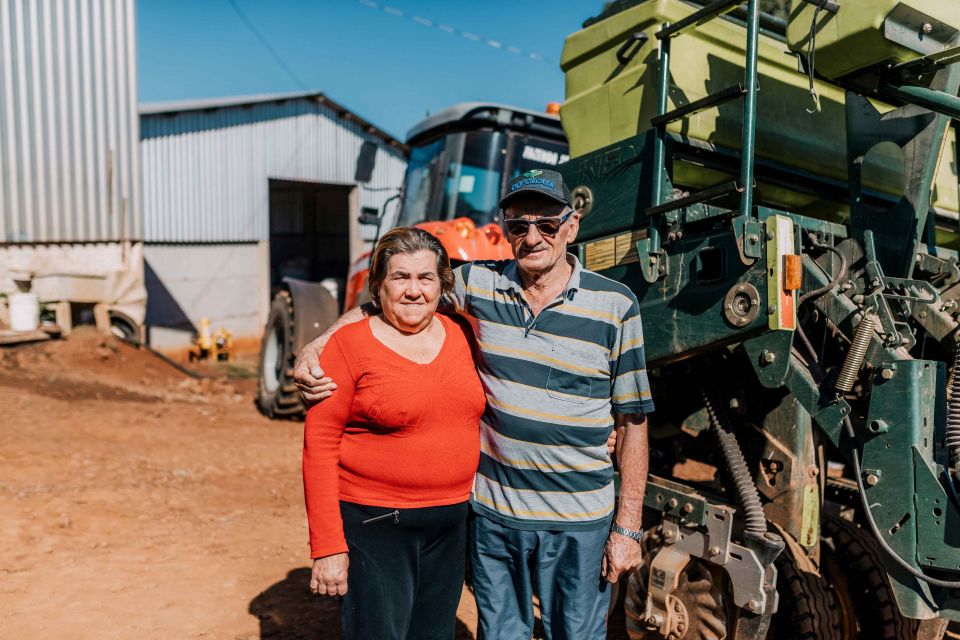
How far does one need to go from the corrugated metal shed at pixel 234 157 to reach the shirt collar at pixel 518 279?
11.5m

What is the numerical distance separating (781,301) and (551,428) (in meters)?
1.03

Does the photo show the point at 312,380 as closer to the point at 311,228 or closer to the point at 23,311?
the point at 23,311

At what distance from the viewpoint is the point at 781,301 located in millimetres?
2623

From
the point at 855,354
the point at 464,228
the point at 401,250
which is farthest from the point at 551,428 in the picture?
the point at 464,228

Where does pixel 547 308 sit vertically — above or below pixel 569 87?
below

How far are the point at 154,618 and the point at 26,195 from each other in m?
8.78

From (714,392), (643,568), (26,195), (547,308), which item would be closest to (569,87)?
(714,392)

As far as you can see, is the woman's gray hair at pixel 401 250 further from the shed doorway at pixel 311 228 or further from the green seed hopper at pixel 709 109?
the shed doorway at pixel 311 228

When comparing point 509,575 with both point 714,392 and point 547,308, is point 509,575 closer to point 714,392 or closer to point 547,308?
point 547,308

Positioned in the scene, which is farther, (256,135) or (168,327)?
(256,135)

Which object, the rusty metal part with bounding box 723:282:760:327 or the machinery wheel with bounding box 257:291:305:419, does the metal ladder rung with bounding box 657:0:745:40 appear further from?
the machinery wheel with bounding box 257:291:305:419

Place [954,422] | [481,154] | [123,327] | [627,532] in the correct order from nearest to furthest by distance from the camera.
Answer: [627,532] < [954,422] < [481,154] < [123,327]

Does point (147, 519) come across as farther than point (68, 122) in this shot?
No

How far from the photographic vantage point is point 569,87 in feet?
12.7
